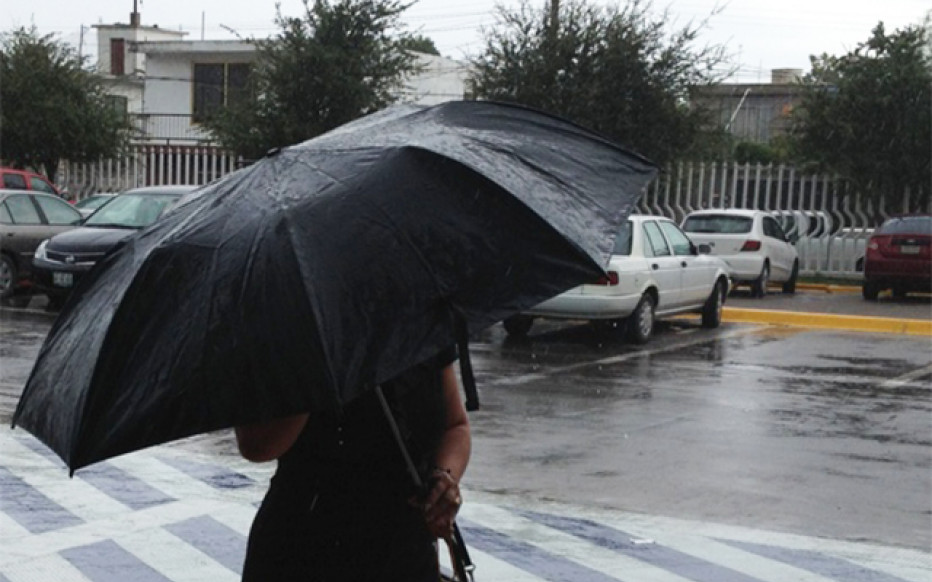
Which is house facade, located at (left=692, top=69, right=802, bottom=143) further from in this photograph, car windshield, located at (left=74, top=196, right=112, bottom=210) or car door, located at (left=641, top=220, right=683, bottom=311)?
car door, located at (left=641, top=220, right=683, bottom=311)

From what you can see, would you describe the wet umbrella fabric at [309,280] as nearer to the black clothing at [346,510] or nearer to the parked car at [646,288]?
the black clothing at [346,510]

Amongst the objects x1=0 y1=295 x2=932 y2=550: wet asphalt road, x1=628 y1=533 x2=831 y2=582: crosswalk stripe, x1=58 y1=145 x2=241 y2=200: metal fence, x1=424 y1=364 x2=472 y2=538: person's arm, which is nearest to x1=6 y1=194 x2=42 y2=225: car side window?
x1=0 y1=295 x2=932 y2=550: wet asphalt road

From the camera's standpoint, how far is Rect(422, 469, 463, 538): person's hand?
3.27m

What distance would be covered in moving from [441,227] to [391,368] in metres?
0.38

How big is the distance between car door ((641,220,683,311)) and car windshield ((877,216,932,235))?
6908mm

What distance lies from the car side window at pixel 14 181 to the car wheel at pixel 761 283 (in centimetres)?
1378

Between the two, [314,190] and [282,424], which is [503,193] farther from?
[282,424]

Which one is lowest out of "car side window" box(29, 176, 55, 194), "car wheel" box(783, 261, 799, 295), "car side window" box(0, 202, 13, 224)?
"car wheel" box(783, 261, 799, 295)

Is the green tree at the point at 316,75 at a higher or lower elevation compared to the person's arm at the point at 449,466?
higher

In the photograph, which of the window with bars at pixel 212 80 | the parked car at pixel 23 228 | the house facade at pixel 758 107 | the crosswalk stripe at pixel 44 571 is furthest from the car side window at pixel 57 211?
the house facade at pixel 758 107

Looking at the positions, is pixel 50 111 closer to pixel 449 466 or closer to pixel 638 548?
pixel 638 548

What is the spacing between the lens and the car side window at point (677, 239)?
1789 centimetres

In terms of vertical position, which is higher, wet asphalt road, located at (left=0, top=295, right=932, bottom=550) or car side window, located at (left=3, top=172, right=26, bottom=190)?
car side window, located at (left=3, top=172, right=26, bottom=190)

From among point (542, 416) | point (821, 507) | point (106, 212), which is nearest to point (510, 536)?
point (821, 507)
